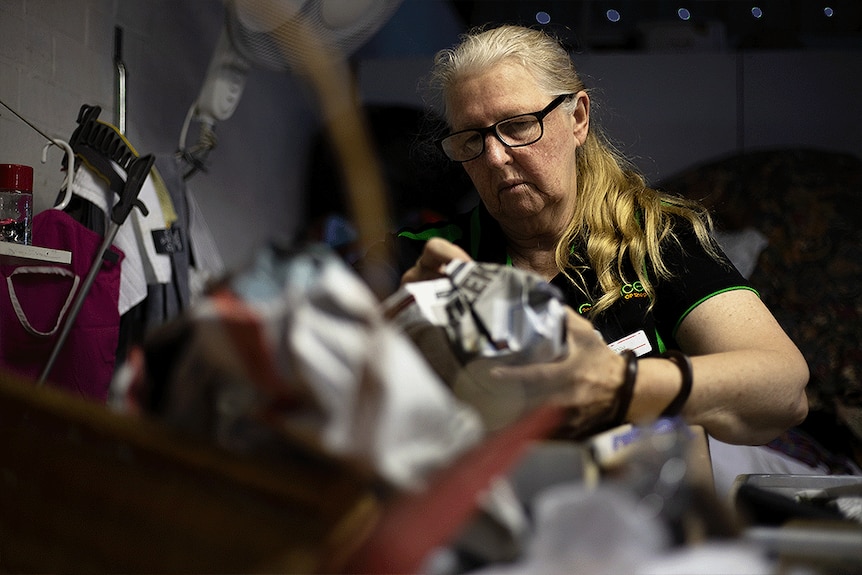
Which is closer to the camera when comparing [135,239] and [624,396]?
[624,396]

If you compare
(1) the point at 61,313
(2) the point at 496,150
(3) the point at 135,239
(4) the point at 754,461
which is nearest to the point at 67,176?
(3) the point at 135,239

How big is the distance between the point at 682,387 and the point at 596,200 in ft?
2.23

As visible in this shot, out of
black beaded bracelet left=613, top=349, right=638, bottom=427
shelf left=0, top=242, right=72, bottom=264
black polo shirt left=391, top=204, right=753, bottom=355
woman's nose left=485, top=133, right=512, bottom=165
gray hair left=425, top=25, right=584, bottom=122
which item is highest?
gray hair left=425, top=25, right=584, bottom=122

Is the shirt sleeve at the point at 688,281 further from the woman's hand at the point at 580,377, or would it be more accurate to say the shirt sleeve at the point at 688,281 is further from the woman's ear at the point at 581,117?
the woman's hand at the point at 580,377

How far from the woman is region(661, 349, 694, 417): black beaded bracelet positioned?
184mm

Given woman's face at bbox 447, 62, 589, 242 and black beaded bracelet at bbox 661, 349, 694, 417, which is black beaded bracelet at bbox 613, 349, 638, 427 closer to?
black beaded bracelet at bbox 661, 349, 694, 417

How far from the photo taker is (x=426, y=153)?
5.88 feet

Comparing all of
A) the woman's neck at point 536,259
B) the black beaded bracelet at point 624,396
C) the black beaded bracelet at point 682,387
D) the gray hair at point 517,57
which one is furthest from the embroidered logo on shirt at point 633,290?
the black beaded bracelet at point 624,396

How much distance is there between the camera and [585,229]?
1.43m

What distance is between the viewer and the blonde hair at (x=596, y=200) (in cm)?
134

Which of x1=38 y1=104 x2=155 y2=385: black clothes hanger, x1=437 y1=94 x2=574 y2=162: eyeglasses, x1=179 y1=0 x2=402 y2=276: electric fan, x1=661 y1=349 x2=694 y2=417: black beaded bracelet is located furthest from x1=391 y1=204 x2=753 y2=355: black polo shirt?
x1=38 y1=104 x2=155 y2=385: black clothes hanger

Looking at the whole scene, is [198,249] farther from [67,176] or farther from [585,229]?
[585,229]

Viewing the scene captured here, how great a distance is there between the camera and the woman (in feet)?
3.72

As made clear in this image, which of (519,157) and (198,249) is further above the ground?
(519,157)
